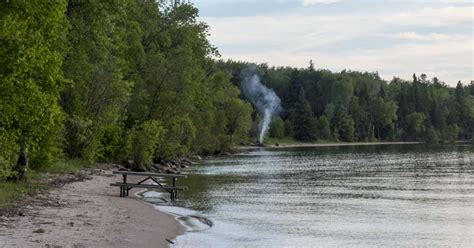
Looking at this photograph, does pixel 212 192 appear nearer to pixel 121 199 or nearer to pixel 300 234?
pixel 121 199

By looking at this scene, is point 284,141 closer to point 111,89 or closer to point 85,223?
point 111,89

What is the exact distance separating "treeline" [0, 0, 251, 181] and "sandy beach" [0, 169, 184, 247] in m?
2.69

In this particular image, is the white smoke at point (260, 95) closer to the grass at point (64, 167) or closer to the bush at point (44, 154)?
the grass at point (64, 167)

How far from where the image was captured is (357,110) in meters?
164

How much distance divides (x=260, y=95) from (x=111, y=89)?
119467mm

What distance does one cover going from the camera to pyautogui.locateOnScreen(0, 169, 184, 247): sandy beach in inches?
620

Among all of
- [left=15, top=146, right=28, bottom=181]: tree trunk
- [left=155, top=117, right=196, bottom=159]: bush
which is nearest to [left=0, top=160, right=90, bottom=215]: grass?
[left=15, top=146, right=28, bottom=181]: tree trunk

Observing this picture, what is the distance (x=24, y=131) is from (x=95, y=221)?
15.1 ft

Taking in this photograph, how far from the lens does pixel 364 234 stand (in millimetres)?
22016

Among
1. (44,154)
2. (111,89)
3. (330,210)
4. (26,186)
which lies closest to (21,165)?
(26,186)

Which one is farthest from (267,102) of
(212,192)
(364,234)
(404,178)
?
(364,234)

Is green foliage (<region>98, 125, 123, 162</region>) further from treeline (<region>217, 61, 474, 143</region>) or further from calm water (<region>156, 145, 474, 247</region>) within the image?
treeline (<region>217, 61, 474, 143</region>)

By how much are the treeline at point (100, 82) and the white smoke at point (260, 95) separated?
7162 centimetres

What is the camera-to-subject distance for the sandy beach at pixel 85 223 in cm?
1575
